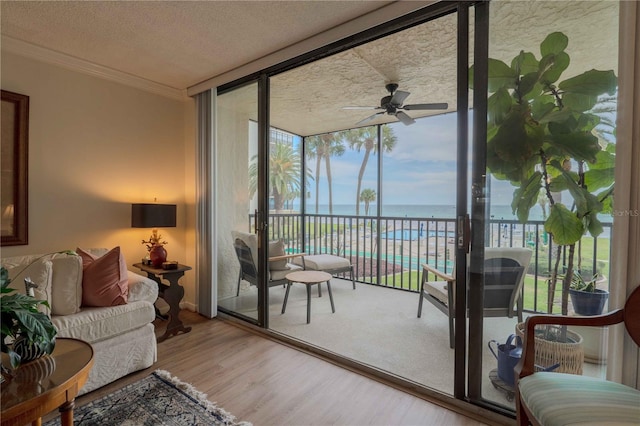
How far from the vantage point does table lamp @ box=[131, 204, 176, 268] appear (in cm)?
283

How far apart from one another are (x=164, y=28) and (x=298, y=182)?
3.70 m

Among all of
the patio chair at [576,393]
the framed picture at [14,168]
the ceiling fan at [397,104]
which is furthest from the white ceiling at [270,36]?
the patio chair at [576,393]

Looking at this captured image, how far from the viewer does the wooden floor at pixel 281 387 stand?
1.69m

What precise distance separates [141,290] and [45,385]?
119 cm

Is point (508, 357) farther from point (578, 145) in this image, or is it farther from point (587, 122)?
point (587, 122)

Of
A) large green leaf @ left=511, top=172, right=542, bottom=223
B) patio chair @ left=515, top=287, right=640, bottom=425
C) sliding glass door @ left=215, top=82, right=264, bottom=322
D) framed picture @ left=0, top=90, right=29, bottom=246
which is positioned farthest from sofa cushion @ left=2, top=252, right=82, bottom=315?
large green leaf @ left=511, top=172, right=542, bottom=223

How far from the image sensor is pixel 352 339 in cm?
271

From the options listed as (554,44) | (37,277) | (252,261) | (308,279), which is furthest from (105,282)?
(554,44)

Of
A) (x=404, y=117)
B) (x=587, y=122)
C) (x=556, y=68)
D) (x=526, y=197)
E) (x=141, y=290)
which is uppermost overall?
(x=404, y=117)

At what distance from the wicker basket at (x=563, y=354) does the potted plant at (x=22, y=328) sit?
7.93 feet

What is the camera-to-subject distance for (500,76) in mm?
1682

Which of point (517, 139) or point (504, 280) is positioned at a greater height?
point (517, 139)

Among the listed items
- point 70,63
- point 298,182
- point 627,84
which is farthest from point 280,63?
point 298,182

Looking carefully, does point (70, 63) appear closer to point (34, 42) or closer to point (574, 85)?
point (34, 42)
